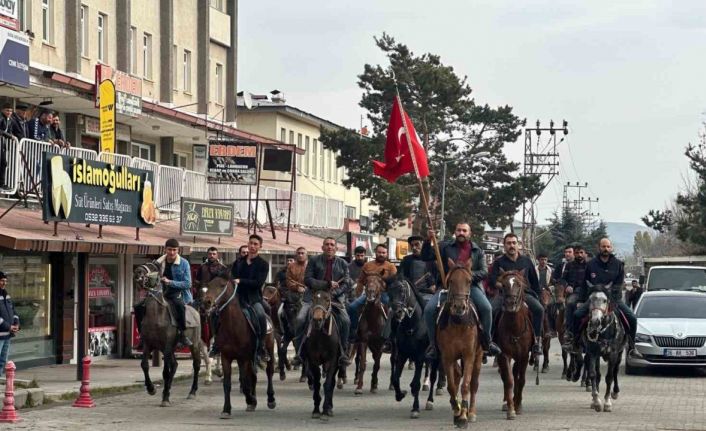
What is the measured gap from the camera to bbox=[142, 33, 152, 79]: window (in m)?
38.3

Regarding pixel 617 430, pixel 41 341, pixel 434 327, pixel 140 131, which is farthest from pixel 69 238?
pixel 140 131

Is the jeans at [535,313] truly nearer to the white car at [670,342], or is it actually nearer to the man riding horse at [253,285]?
the man riding horse at [253,285]

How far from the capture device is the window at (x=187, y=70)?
42.0m

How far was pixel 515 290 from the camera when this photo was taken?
17750mm

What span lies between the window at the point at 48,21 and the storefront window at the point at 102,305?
5417mm

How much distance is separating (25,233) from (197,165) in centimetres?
1931

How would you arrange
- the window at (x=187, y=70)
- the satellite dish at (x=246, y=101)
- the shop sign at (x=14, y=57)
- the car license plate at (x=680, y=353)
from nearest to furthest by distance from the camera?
the shop sign at (x=14, y=57)
the car license plate at (x=680, y=353)
the window at (x=187, y=70)
the satellite dish at (x=246, y=101)

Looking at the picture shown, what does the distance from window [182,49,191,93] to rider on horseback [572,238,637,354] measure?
949 inches

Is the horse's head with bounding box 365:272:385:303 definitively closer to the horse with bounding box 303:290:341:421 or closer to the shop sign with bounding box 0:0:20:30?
the horse with bounding box 303:290:341:421

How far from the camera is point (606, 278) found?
19828 mm

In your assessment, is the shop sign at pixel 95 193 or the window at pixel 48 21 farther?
the window at pixel 48 21

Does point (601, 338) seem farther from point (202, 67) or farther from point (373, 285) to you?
point (202, 67)

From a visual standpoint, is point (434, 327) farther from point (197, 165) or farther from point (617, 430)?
point (197, 165)

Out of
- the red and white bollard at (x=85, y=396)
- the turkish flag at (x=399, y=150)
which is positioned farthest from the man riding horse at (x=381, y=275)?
the red and white bollard at (x=85, y=396)
